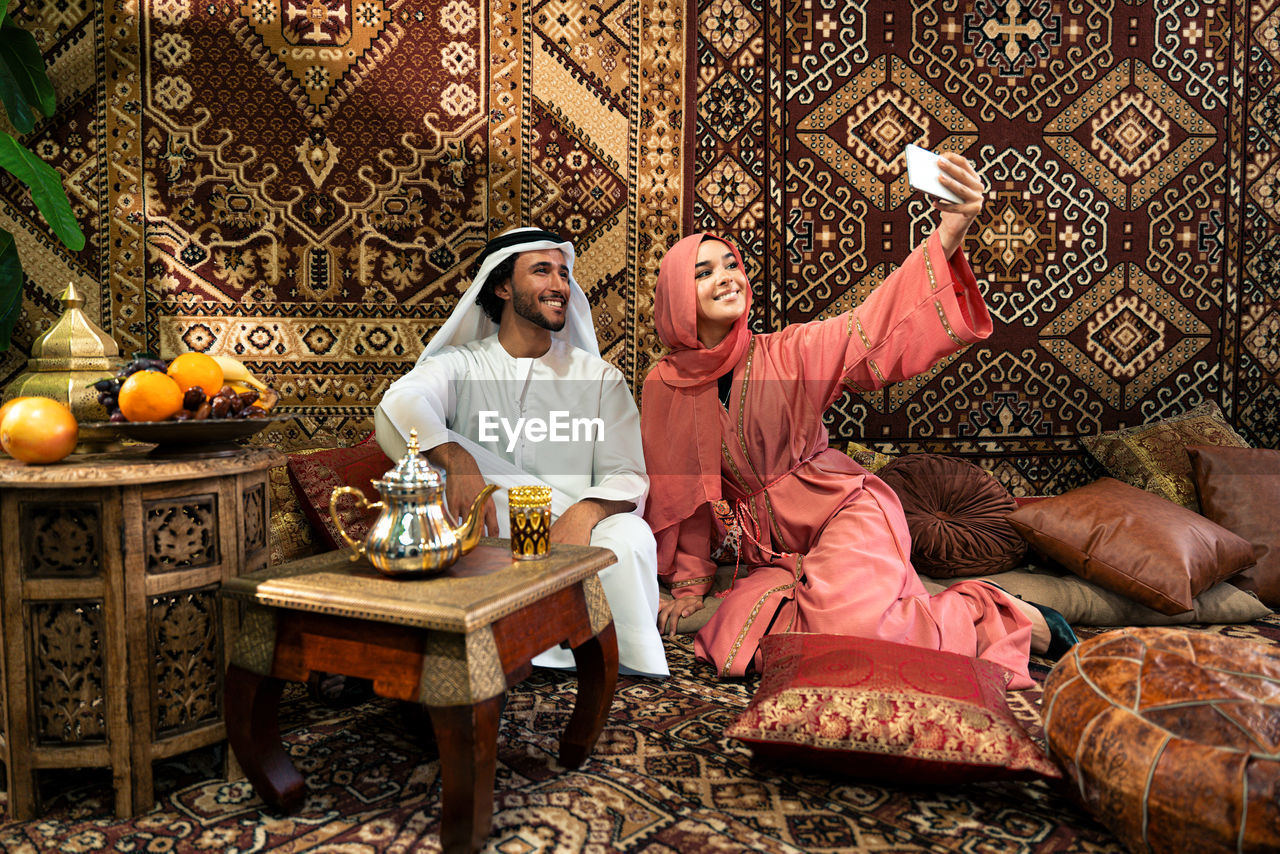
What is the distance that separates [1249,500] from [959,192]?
192 centimetres

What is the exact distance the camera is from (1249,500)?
128 inches

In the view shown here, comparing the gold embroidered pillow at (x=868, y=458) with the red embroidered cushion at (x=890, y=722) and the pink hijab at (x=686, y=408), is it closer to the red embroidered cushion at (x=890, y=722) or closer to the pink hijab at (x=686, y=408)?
the pink hijab at (x=686, y=408)

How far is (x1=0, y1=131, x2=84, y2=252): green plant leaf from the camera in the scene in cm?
270

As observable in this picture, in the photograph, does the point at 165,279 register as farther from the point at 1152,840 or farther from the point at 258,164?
the point at 1152,840

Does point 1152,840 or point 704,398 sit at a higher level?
point 704,398

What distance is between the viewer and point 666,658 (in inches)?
110

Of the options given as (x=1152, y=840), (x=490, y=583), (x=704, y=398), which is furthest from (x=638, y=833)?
(x=704, y=398)

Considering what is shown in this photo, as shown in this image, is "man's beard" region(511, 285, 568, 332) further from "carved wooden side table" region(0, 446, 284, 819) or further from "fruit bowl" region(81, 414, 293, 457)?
"carved wooden side table" region(0, 446, 284, 819)

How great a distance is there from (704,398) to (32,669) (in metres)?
2.17

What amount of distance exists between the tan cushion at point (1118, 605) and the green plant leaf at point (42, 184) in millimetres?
3536

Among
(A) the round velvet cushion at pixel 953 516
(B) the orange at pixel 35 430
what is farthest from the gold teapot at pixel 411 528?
(A) the round velvet cushion at pixel 953 516

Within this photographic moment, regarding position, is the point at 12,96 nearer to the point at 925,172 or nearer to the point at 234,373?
the point at 234,373

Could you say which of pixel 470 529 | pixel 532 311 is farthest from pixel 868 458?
pixel 470 529

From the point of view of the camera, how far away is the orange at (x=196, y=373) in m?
1.98
